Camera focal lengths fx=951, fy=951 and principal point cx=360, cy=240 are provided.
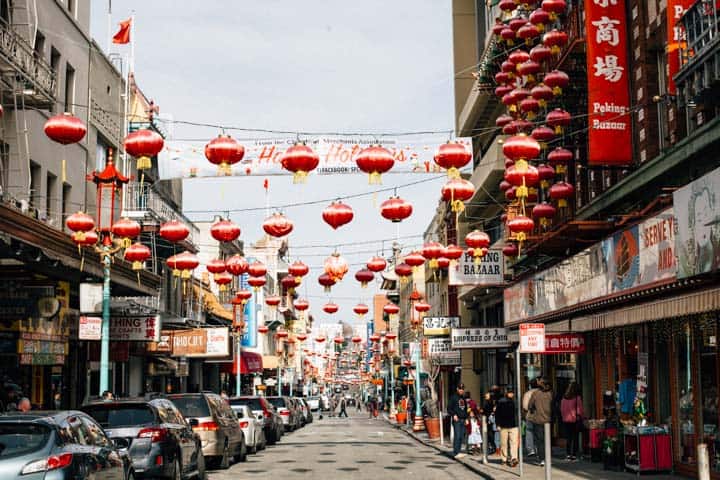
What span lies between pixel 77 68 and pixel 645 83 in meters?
18.7

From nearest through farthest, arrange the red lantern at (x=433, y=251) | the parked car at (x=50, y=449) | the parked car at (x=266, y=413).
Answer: the parked car at (x=50, y=449), the red lantern at (x=433, y=251), the parked car at (x=266, y=413)

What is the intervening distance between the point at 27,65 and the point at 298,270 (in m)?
8.61

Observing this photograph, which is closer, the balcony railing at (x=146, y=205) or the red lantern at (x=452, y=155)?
the red lantern at (x=452, y=155)

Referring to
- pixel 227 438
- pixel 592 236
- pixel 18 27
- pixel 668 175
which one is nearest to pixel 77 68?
pixel 18 27

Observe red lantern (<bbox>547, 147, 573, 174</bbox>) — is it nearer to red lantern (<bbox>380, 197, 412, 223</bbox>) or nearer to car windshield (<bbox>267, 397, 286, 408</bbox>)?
red lantern (<bbox>380, 197, 412, 223</bbox>)

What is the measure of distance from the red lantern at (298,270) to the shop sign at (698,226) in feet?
40.6

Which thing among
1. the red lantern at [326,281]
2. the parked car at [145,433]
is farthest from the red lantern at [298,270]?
the parked car at [145,433]

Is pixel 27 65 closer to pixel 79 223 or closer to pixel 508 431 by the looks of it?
pixel 79 223

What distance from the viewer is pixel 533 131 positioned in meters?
22.0

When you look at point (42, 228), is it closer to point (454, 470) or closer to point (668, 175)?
point (454, 470)

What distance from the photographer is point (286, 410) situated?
147 feet

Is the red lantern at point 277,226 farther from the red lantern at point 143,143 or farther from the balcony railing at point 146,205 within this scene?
A: the balcony railing at point 146,205

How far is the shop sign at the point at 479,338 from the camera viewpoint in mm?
33750

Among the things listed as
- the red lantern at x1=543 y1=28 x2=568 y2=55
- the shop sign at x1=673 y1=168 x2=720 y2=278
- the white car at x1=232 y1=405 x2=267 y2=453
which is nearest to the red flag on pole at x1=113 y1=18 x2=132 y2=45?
the white car at x1=232 y1=405 x2=267 y2=453
